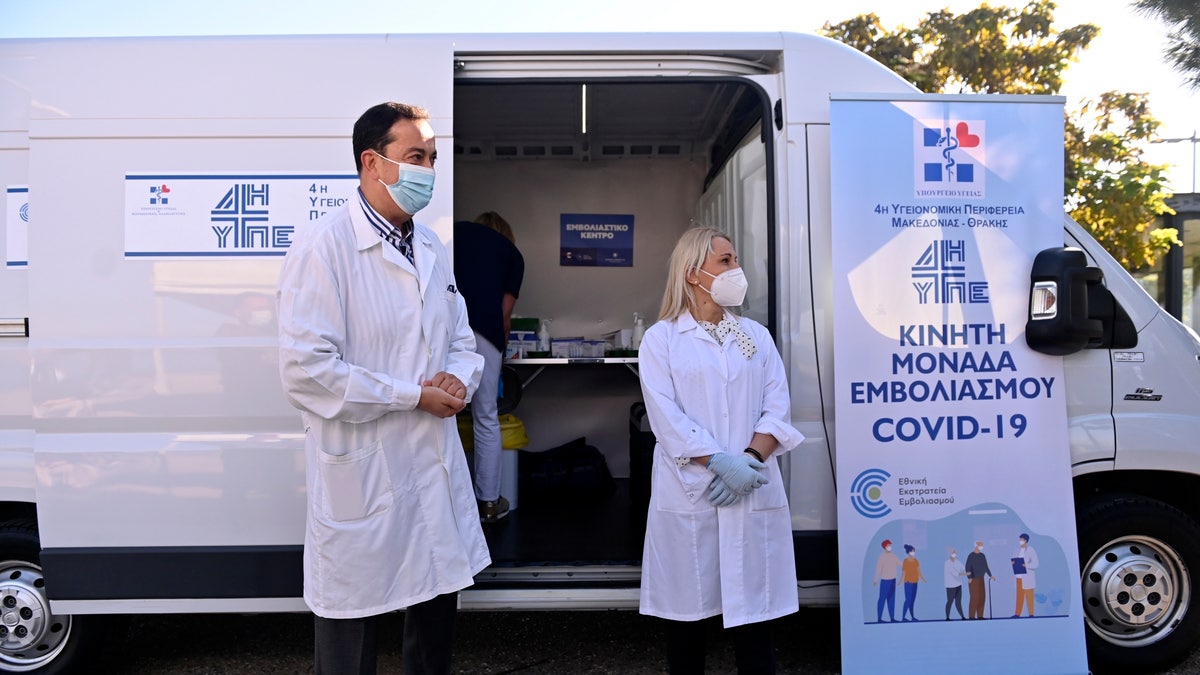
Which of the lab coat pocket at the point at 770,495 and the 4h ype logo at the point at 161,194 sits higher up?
the 4h ype logo at the point at 161,194

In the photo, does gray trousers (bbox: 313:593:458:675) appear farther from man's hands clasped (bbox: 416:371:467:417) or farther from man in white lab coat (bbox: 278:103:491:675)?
man's hands clasped (bbox: 416:371:467:417)

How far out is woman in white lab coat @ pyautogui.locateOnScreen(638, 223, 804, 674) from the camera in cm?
279

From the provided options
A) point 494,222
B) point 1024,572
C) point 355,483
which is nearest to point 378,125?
point 355,483

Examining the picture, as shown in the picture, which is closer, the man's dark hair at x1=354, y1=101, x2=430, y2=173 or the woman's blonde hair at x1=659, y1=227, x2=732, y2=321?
the man's dark hair at x1=354, y1=101, x2=430, y2=173

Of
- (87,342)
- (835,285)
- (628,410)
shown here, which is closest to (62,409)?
(87,342)

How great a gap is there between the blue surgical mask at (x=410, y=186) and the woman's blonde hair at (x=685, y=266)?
96 centimetres

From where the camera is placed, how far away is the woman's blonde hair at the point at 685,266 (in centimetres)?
298

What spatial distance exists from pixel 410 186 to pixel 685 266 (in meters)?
1.04

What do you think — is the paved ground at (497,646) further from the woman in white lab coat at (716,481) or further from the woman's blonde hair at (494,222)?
the woman's blonde hair at (494,222)

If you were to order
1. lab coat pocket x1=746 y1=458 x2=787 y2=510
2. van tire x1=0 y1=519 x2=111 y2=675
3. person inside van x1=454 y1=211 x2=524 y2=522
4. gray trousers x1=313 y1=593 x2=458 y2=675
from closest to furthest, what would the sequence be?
gray trousers x1=313 y1=593 x2=458 y2=675, lab coat pocket x1=746 y1=458 x2=787 y2=510, van tire x1=0 y1=519 x2=111 y2=675, person inside van x1=454 y1=211 x2=524 y2=522

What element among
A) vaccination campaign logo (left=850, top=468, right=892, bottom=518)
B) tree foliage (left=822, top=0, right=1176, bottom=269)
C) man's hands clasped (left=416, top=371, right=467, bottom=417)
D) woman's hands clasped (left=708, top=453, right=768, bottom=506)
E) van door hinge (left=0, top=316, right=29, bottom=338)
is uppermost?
tree foliage (left=822, top=0, right=1176, bottom=269)

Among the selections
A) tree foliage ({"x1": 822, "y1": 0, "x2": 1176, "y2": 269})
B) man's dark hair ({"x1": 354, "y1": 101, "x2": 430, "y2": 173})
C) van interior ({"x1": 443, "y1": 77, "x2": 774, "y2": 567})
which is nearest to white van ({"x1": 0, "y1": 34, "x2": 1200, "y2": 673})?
man's dark hair ({"x1": 354, "y1": 101, "x2": 430, "y2": 173})

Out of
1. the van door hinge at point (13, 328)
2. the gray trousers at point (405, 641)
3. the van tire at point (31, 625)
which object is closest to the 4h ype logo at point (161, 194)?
the van door hinge at point (13, 328)

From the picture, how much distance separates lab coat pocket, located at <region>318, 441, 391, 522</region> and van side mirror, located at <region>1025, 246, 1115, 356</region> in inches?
99.3
